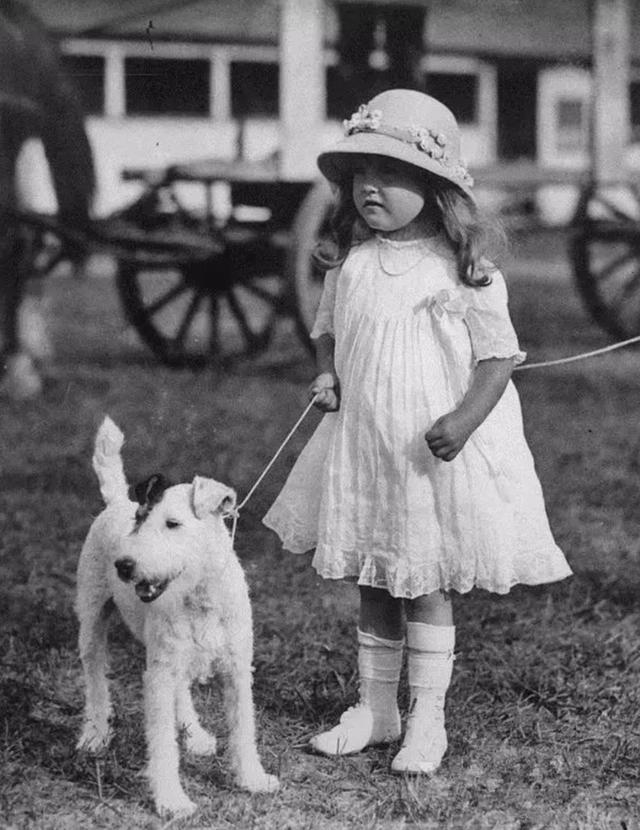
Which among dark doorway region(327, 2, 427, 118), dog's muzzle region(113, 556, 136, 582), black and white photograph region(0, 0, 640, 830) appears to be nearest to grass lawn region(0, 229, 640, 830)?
black and white photograph region(0, 0, 640, 830)

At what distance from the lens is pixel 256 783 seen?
335 centimetres

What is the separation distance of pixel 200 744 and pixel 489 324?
1284mm

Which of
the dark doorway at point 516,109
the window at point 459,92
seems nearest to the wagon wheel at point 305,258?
the window at point 459,92

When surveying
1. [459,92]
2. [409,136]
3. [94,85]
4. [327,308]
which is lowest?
[459,92]

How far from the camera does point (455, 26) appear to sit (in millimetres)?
18719

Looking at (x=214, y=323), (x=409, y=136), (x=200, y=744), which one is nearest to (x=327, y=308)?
(x=409, y=136)

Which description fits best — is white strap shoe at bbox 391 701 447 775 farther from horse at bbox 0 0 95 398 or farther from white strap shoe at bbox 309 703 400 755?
horse at bbox 0 0 95 398

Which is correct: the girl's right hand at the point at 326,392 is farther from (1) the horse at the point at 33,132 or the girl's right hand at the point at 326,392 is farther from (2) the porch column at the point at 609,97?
(2) the porch column at the point at 609,97

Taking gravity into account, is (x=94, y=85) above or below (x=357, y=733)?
below

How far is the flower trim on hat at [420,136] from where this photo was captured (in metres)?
3.42

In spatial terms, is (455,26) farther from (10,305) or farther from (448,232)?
(448,232)

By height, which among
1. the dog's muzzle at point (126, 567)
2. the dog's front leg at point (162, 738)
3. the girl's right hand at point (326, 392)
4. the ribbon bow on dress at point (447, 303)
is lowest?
the dog's front leg at point (162, 738)

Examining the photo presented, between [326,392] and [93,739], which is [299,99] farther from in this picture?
[93,739]

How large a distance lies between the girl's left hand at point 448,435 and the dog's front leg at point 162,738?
0.79m
